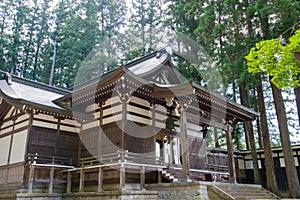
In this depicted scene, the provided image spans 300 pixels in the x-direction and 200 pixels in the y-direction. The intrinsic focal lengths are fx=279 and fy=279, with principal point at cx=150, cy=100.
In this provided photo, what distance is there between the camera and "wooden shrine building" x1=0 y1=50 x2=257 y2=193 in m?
8.95

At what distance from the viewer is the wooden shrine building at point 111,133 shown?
8953mm

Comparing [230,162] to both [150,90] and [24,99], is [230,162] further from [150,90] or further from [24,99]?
[24,99]

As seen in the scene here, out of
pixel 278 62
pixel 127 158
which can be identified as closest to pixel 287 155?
pixel 278 62

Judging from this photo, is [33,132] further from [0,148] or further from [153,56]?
[153,56]

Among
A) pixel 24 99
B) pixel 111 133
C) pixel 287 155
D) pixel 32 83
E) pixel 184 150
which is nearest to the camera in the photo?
pixel 184 150

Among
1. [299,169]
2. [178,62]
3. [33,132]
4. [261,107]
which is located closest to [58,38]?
[178,62]

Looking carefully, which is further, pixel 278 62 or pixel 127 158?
pixel 127 158

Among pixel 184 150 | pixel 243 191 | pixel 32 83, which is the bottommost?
pixel 243 191

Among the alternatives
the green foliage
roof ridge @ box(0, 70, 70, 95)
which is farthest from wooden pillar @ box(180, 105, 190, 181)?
roof ridge @ box(0, 70, 70, 95)

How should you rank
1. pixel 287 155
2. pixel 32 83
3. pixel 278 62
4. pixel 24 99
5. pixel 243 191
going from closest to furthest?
pixel 278 62
pixel 243 191
pixel 24 99
pixel 287 155
pixel 32 83

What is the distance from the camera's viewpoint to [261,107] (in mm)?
13117

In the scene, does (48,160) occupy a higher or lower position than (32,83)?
lower

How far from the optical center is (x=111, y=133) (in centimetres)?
987

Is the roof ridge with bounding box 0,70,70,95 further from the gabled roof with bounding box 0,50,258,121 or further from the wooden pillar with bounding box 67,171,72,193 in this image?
the wooden pillar with bounding box 67,171,72,193
